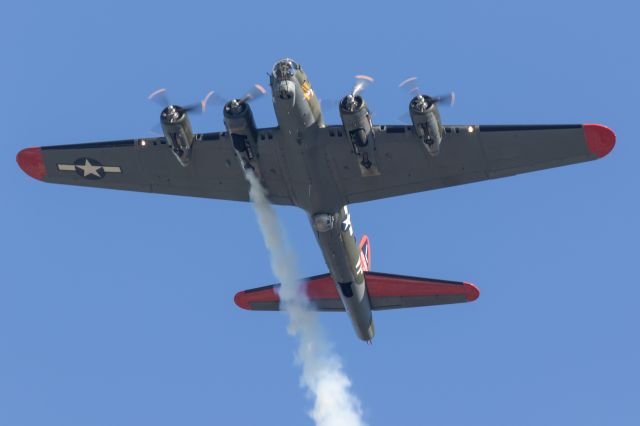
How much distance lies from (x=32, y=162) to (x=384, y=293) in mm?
13999

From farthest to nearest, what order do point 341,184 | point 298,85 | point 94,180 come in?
point 94,180 < point 341,184 < point 298,85

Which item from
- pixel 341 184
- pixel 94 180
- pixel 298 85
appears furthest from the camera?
pixel 94 180

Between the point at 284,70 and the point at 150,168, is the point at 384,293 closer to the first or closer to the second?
the point at 150,168

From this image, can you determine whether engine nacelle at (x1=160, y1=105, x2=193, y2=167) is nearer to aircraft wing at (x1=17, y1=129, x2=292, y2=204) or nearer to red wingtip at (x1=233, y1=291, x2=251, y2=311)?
aircraft wing at (x1=17, y1=129, x2=292, y2=204)

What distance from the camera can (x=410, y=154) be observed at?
127ft

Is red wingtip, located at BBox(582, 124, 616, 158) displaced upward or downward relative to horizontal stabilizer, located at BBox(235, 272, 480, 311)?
upward

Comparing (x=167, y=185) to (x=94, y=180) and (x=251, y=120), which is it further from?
(x=251, y=120)

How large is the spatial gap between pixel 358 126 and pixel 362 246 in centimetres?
830

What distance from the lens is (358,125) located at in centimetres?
3706

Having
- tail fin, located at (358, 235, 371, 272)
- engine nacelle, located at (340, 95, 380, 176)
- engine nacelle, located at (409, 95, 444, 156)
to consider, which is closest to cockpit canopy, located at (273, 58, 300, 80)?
engine nacelle, located at (340, 95, 380, 176)

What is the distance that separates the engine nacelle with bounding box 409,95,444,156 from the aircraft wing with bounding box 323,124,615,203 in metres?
0.75

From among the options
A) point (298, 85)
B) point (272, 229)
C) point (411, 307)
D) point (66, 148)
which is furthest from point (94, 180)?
point (411, 307)

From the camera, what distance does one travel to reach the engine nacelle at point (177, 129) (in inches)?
1510

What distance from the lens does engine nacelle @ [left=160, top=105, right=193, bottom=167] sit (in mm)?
38344
